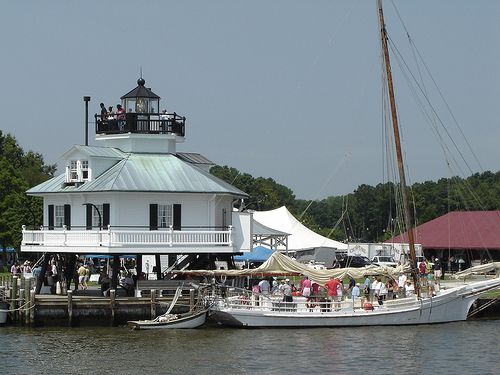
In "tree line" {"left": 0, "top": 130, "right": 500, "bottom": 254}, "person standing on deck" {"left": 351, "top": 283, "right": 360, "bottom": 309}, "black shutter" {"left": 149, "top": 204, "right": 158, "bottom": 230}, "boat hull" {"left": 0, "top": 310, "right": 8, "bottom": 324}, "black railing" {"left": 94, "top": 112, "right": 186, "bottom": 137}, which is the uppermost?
"tree line" {"left": 0, "top": 130, "right": 500, "bottom": 254}

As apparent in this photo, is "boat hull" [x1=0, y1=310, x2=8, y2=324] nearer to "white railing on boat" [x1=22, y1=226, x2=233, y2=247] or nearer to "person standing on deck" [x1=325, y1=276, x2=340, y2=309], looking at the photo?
"white railing on boat" [x1=22, y1=226, x2=233, y2=247]

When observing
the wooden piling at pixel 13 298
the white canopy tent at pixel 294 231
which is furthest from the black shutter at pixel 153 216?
the white canopy tent at pixel 294 231

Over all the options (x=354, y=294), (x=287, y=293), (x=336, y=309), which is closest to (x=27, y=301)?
(x=287, y=293)

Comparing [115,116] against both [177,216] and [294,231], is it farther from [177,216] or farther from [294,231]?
[294,231]

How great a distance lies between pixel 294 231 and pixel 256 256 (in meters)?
24.3

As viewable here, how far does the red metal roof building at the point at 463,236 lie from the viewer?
271 feet

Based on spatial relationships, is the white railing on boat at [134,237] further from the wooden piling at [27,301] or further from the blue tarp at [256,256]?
the blue tarp at [256,256]

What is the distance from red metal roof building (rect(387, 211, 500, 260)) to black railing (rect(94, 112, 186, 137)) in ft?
94.9

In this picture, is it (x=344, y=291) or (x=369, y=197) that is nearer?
(x=344, y=291)

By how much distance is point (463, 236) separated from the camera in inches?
3374

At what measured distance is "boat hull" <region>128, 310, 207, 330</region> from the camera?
46469mm

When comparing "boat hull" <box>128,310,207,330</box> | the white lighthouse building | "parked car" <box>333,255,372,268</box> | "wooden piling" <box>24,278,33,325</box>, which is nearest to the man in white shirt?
the white lighthouse building

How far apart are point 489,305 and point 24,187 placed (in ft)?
162

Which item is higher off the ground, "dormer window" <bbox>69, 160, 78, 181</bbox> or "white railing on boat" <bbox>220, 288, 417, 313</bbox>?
"dormer window" <bbox>69, 160, 78, 181</bbox>
